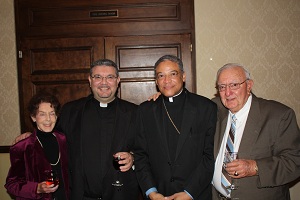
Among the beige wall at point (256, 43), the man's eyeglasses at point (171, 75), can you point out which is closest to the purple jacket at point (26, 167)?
the man's eyeglasses at point (171, 75)

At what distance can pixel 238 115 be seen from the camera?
2516mm

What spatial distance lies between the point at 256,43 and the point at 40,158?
3.34 m

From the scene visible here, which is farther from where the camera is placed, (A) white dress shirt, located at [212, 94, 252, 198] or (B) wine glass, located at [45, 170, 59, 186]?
(A) white dress shirt, located at [212, 94, 252, 198]

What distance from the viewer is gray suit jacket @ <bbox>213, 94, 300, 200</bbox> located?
2.26m

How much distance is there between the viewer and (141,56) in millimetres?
4164

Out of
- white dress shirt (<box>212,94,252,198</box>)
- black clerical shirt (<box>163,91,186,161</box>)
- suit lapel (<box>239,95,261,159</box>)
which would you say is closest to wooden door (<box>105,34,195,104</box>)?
black clerical shirt (<box>163,91,186,161</box>)

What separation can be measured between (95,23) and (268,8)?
260 cm

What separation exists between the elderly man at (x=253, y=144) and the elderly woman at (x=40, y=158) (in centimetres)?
151

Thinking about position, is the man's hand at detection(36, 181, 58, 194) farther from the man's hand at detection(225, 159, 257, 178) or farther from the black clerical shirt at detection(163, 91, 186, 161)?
the man's hand at detection(225, 159, 257, 178)

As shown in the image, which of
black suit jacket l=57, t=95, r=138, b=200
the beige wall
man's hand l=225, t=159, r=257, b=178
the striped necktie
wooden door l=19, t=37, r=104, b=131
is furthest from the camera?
wooden door l=19, t=37, r=104, b=131

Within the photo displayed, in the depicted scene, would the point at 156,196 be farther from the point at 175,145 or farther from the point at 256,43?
the point at 256,43

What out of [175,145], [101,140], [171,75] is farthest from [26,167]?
[171,75]

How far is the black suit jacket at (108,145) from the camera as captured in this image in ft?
9.03

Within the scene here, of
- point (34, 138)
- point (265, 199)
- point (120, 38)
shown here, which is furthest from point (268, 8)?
point (34, 138)
